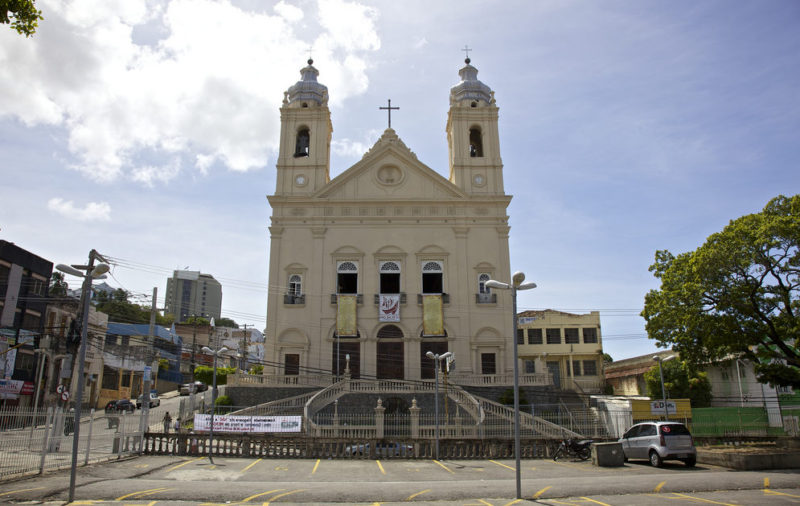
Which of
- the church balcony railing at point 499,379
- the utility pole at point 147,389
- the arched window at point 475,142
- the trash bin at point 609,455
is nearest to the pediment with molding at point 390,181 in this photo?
the arched window at point 475,142

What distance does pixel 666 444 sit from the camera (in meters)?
17.8

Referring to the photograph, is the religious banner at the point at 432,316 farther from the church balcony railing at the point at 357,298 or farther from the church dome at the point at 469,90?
the church dome at the point at 469,90

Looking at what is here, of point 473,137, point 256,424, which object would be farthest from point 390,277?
point 256,424

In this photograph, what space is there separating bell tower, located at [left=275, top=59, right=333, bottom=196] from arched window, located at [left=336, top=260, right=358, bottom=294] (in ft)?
18.6

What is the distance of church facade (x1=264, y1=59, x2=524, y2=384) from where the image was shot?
35.6m

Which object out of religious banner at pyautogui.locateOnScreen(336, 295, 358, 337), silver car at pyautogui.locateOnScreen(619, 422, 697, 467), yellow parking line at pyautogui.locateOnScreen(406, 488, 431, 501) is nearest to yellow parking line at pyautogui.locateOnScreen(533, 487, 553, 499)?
yellow parking line at pyautogui.locateOnScreen(406, 488, 431, 501)

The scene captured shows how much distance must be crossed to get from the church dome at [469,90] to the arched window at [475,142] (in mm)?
2328

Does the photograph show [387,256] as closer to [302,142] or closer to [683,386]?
[302,142]

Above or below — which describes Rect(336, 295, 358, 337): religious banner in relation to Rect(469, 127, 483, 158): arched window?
below

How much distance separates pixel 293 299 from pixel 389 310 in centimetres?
610

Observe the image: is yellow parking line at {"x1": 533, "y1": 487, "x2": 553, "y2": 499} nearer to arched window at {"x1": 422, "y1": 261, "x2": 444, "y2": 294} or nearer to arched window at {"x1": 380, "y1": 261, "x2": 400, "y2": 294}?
arched window at {"x1": 422, "y1": 261, "x2": 444, "y2": 294}

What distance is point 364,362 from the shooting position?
116 ft

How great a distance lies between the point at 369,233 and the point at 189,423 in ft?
51.1

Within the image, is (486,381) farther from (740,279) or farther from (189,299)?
(189,299)
